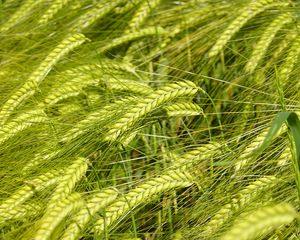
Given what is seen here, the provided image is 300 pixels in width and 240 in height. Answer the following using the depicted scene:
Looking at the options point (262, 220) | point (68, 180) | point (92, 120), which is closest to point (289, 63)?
point (92, 120)

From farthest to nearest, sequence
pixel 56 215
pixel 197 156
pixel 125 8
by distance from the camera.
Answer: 1. pixel 125 8
2. pixel 197 156
3. pixel 56 215

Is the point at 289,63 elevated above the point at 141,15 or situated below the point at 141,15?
below

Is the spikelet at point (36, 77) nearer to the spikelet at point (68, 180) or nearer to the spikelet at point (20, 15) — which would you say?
the spikelet at point (68, 180)

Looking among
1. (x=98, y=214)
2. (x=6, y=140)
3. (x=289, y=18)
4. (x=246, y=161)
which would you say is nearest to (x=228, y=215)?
(x=246, y=161)

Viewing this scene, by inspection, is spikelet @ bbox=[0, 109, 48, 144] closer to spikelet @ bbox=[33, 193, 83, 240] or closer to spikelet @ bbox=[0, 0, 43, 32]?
spikelet @ bbox=[33, 193, 83, 240]

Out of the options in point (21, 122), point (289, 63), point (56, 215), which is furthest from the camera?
point (289, 63)

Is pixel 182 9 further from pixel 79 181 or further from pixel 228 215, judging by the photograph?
pixel 228 215

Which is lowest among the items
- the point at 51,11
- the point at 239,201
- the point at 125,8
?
the point at 239,201

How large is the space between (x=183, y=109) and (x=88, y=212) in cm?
54

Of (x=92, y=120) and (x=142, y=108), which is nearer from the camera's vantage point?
(x=142, y=108)

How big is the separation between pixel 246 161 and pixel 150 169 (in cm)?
59

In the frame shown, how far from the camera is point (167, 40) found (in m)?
2.91

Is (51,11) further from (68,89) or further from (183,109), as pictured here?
(183,109)

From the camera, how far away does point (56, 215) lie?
61.9 inches
